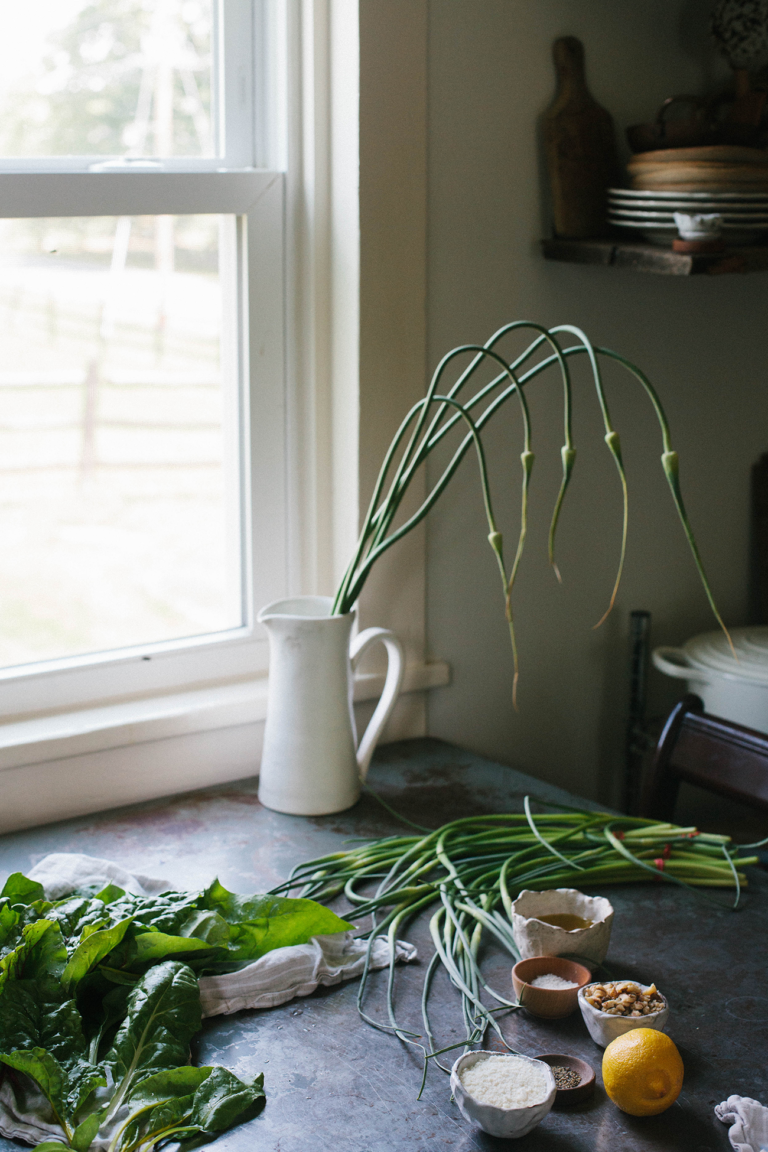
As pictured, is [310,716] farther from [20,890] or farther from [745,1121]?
[745,1121]

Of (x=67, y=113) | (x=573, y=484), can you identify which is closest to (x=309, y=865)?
(x=573, y=484)

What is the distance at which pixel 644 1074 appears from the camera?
0.84m

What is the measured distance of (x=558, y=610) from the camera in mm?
1844

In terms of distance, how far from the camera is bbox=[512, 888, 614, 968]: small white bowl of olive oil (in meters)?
1.04

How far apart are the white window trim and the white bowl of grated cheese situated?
2.38 ft

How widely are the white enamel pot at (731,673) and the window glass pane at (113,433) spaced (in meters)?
0.75

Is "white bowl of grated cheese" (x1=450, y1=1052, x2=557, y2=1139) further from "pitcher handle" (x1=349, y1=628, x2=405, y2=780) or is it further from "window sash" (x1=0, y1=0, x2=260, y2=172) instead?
"window sash" (x1=0, y1=0, x2=260, y2=172)

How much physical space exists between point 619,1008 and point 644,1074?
0.10 meters

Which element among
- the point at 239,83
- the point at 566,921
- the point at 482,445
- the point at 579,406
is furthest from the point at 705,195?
the point at 566,921

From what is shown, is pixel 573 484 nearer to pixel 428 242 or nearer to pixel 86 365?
pixel 428 242

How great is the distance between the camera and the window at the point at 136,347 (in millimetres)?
1406

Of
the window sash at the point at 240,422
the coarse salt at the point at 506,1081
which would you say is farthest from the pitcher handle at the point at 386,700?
the coarse salt at the point at 506,1081

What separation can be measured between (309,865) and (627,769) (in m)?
0.84

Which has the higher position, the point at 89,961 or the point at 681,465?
the point at 681,465
